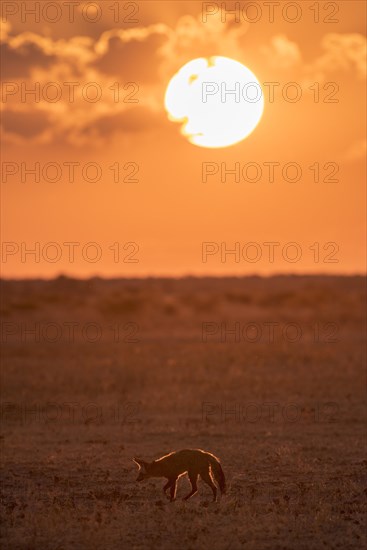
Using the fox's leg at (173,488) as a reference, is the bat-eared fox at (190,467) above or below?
above

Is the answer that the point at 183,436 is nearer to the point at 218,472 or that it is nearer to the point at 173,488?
the point at 173,488

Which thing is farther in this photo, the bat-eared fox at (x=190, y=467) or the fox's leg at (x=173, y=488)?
the fox's leg at (x=173, y=488)

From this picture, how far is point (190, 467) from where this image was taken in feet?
39.4

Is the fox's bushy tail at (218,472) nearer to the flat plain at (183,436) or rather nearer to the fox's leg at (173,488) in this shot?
the flat plain at (183,436)

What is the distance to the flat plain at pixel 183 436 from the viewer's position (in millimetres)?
10945

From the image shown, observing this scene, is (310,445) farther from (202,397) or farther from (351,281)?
(351,281)

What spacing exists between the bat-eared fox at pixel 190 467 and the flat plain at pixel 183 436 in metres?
0.25

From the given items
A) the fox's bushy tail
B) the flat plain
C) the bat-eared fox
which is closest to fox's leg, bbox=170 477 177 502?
the bat-eared fox

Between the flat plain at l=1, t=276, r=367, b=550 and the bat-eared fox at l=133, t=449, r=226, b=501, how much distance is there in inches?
10.0

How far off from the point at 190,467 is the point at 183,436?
5.99 meters

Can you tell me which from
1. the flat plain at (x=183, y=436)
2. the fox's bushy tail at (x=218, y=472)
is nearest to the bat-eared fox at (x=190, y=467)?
the fox's bushy tail at (x=218, y=472)

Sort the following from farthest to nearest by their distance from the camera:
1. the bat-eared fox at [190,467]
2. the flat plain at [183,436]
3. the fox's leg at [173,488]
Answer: the fox's leg at [173,488], the bat-eared fox at [190,467], the flat plain at [183,436]

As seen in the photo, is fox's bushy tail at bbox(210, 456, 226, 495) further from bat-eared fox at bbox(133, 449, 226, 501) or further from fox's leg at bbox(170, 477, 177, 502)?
fox's leg at bbox(170, 477, 177, 502)

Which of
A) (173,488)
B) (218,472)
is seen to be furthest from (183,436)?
(218,472)
